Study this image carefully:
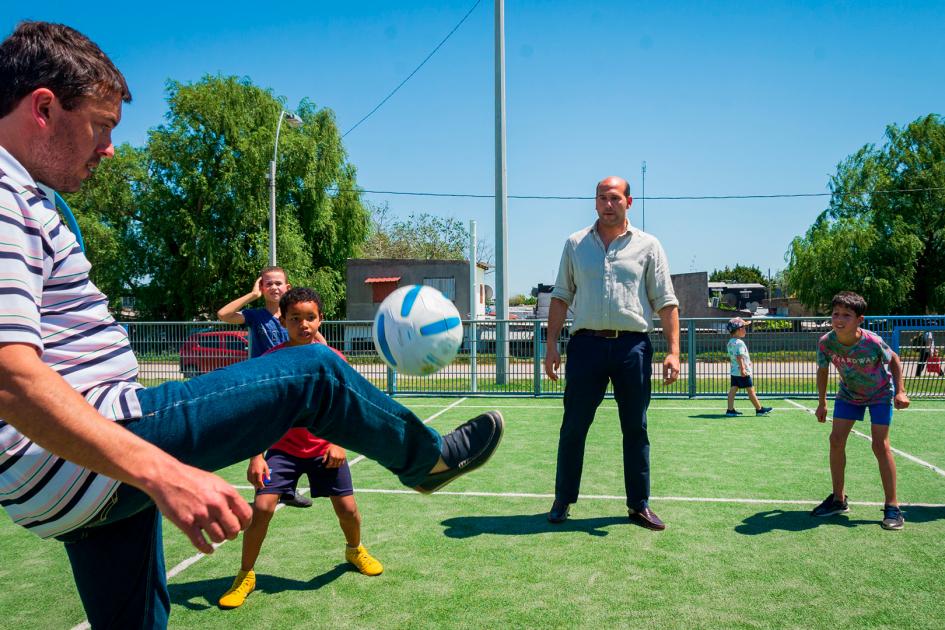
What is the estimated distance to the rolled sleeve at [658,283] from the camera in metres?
5.30

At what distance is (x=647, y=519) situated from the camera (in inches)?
198

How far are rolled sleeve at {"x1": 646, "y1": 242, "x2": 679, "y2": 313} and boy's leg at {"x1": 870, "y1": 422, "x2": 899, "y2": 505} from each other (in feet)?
6.02

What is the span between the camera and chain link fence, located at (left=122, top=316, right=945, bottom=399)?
517 inches

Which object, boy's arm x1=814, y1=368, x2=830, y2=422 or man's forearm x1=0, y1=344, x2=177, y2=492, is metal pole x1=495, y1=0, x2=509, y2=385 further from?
man's forearm x1=0, y1=344, x2=177, y2=492

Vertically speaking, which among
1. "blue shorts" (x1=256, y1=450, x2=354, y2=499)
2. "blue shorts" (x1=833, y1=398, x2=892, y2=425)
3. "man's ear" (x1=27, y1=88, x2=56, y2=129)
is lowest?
"blue shorts" (x1=256, y1=450, x2=354, y2=499)

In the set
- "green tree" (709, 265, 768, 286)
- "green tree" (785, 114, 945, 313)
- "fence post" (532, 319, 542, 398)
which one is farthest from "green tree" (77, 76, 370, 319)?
"green tree" (709, 265, 768, 286)

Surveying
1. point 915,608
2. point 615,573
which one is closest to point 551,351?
point 615,573

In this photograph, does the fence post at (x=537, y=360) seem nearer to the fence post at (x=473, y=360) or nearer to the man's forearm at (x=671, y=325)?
the fence post at (x=473, y=360)

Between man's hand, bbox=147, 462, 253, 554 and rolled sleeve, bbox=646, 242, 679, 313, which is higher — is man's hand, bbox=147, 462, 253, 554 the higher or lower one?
the lower one

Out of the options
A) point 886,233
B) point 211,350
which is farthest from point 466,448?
point 886,233

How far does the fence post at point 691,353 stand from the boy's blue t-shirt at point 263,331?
10.1 m

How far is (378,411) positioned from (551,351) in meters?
3.51

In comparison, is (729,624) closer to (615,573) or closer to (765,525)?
(615,573)

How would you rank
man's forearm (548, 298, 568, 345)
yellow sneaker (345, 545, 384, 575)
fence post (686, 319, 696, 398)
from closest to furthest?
1. yellow sneaker (345, 545, 384, 575)
2. man's forearm (548, 298, 568, 345)
3. fence post (686, 319, 696, 398)
